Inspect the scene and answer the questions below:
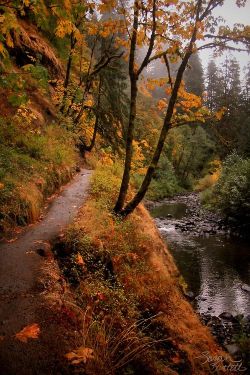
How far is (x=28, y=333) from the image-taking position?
3.76m

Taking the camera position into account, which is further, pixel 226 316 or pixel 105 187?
pixel 105 187

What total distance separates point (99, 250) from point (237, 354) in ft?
12.1

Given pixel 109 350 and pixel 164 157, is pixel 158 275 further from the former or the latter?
pixel 164 157

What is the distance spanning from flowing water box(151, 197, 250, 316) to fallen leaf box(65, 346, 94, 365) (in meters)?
6.04

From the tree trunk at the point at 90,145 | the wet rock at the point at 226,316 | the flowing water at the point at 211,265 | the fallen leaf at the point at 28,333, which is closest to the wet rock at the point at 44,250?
the fallen leaf at the point at 28,333

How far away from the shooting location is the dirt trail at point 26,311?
3430mm

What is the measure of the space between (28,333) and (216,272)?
9.19 meters

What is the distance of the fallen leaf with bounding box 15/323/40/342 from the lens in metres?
3.69

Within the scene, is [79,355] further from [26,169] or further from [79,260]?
[26,169]

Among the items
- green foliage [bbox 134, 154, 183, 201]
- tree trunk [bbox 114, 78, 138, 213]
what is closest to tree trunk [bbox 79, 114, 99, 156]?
tree trunk [bbox 114, 78, 138, 213]

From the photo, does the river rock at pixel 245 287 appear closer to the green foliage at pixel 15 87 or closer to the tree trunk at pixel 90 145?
the green foliage at pixel 15 87

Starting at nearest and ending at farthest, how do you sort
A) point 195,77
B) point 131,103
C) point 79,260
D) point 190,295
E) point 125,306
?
point 125,306 < point 79,260 < point 131,103 < point 190,295 < point 195,77

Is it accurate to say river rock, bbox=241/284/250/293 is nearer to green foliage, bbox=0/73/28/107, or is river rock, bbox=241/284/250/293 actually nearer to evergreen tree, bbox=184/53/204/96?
green foliage, bbox=0/73/28/107

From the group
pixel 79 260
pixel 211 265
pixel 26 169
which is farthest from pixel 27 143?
pixel 211 265
